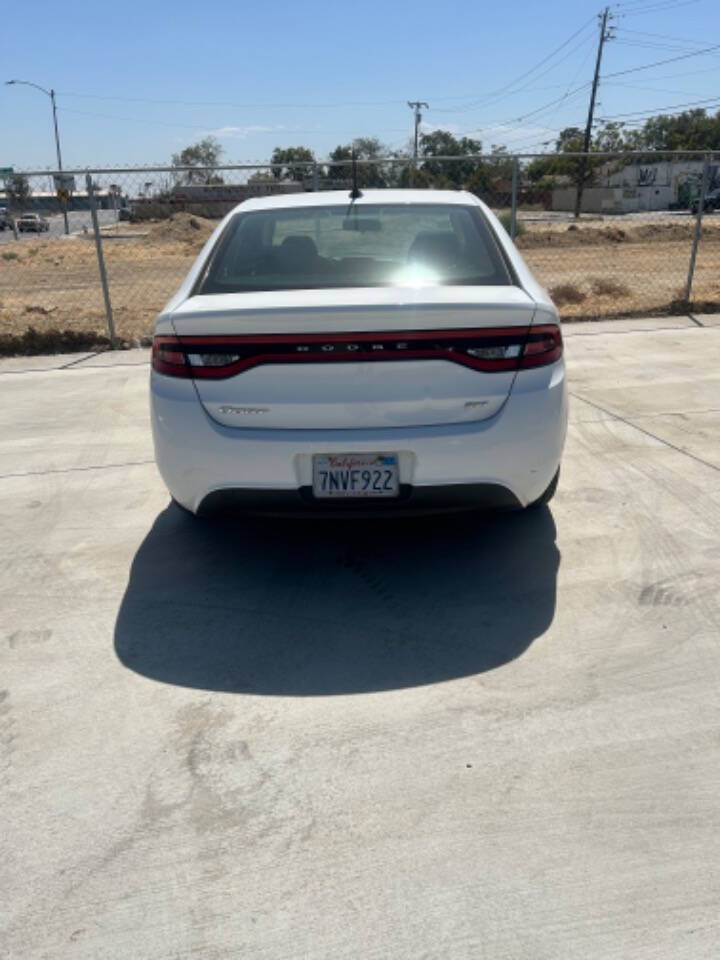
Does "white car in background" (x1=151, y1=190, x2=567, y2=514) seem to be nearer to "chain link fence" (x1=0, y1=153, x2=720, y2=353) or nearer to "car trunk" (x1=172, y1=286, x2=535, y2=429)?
"car trunk" (x1=172, y1=286, x2=535, y2=429)

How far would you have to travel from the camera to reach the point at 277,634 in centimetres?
315

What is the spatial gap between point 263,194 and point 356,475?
10890 millimetres

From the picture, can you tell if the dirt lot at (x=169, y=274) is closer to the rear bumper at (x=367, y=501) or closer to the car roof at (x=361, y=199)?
the car roof at (x=361, y=199)

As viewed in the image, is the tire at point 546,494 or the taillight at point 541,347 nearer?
the taillight at point 541,347

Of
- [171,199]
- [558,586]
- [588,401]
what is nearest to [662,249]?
[171,199]

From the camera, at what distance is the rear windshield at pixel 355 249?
346cm

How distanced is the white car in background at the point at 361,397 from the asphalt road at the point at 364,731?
0.50 meters

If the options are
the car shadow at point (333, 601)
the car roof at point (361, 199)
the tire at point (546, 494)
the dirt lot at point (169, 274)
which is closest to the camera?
the car shadow at point (333, 601)

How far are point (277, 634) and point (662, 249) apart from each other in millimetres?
29250

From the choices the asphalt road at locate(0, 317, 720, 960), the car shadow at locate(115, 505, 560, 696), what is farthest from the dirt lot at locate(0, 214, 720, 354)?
the asphalt road at locate(0, 317, 720, 960)

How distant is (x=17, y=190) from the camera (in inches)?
407

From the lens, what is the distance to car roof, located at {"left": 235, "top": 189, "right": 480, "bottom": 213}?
4180 mm

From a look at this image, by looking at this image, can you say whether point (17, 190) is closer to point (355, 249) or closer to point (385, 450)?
point (355, 249)

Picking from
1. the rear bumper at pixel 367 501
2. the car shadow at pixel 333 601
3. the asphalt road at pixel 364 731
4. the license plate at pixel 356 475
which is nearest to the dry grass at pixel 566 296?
the asphalt road at pixel 364 731
